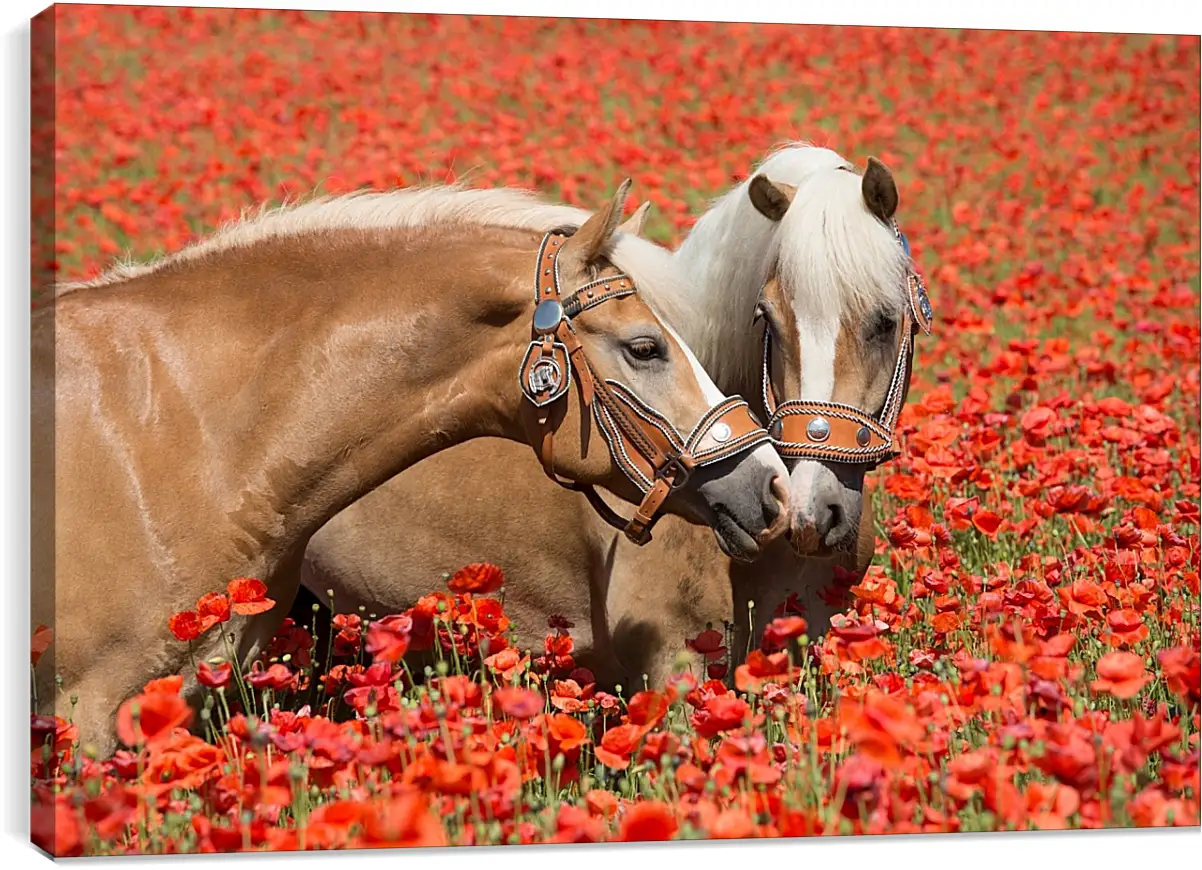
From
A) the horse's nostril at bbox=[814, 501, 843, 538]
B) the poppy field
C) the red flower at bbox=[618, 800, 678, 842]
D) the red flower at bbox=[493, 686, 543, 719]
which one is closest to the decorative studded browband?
the horse's nostril at bbox=[814, 501, 843, 538]

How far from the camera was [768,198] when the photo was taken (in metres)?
3.99

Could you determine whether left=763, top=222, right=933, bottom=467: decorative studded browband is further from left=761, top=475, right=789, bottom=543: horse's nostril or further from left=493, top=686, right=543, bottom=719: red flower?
left=493, top=686, right=543, bottom=719: red flower

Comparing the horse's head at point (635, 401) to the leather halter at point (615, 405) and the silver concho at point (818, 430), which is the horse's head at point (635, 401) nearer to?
the leather halter at point (615, 405)

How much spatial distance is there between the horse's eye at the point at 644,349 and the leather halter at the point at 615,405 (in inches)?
2.9

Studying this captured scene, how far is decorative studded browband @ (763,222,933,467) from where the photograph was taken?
3752 millimetres

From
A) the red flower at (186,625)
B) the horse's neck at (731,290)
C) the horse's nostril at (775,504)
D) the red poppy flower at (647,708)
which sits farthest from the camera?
the horse's neck at (731,290)

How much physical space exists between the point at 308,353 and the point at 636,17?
1182 mm

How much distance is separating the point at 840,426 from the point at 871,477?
2.10 m

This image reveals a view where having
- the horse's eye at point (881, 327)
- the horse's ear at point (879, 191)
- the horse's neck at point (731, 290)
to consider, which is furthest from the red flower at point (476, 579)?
the horse's ear at point (879, 191)

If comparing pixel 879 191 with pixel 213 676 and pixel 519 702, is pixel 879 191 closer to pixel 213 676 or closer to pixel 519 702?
pixel 519 702

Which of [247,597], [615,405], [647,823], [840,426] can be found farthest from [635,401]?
[647,823]

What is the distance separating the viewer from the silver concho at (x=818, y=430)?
3.75m

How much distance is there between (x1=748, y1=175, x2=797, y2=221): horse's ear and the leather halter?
1.66 ft

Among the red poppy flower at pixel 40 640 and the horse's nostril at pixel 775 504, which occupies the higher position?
the horse's nostril at pixel 775 504
